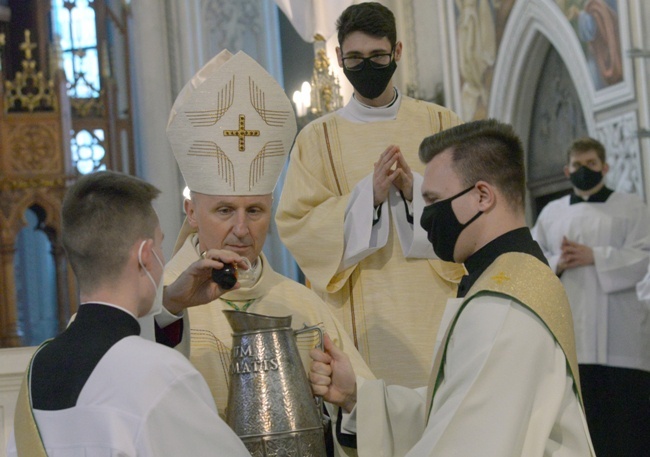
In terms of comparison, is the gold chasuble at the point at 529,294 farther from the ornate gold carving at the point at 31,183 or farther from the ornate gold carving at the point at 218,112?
the ornate gold carving at the point at 31,183

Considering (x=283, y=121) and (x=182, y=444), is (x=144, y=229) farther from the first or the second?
(x=283, y=121)

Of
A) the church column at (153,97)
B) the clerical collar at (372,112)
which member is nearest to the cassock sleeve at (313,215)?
the clerical collar at (372,112)

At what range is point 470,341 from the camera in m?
2.49

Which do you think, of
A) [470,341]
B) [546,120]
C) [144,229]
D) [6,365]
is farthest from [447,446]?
[546,120]

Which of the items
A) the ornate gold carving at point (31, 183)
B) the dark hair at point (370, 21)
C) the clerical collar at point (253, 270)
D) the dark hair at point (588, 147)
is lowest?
the clerical collar at point (253, 270)

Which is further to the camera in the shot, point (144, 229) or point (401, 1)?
point (401, 1)

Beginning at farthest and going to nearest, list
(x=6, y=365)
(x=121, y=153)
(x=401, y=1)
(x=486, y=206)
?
(x=401, y=1)
(x=121, y=153)
(x=6, y=365)
(x=486, y=206)

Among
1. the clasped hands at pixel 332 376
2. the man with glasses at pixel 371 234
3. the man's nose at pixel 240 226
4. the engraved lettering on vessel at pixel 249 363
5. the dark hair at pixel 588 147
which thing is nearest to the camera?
the engraved lettering on vessel at pixel 249 363

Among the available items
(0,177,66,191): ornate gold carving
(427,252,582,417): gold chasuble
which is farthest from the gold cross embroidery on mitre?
(0,177,66,191): ornate gold carving

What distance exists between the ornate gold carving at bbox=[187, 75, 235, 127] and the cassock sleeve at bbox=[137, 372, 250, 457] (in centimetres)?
109

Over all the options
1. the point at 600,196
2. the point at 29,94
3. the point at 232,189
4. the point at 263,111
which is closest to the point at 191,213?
the point at 232,189

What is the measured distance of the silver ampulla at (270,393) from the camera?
103 inches

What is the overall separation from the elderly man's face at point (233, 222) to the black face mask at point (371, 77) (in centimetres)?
98

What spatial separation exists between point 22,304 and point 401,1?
5399mm
